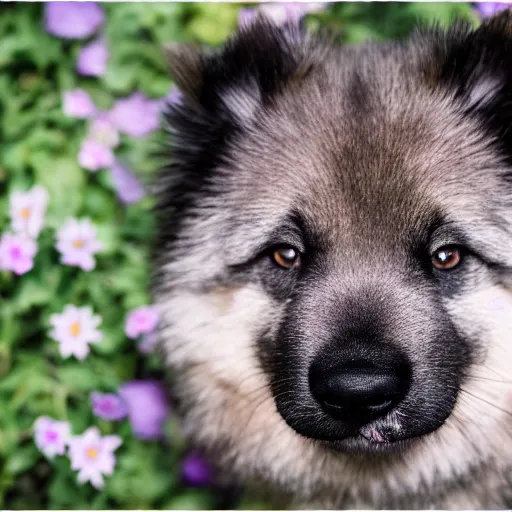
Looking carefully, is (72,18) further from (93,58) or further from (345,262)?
(345,262)

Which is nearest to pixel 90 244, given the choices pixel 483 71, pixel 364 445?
pixel 364 445

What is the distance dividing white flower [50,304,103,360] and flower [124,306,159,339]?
0.13 metres

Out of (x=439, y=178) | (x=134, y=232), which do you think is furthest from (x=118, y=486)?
(x=439, y=178)

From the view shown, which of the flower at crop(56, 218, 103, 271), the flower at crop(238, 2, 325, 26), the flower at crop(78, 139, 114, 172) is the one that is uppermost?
the flower at crop(238, 2, 325, 26)

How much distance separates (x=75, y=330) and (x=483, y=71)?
6.35ft

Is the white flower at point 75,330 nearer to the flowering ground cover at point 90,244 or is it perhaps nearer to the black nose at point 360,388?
the flowering ground cover at point 90,244

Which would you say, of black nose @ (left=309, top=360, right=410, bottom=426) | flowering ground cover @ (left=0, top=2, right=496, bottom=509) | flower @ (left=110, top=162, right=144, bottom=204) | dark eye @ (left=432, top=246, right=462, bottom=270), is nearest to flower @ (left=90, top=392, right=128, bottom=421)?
flowering ground cover @ (left=0, top=2, right=496, bottom=509)

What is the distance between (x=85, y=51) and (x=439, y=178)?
Result: 1775 mm

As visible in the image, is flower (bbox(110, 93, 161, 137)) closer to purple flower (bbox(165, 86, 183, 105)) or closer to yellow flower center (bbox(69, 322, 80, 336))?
purple flower (bbox(165, 86, 183, 105))

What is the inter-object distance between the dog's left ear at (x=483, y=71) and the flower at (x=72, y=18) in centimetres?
150

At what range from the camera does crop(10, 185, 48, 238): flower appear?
3176 millimetres

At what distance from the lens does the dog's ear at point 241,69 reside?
8.73ft

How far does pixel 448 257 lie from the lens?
2371mm

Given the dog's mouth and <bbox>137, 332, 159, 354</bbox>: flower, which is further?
<bbox>137, 332, 159, 354</bbox>: flower
